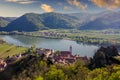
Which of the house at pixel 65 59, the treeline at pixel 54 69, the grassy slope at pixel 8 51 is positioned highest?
the treeline at pixel 54 69

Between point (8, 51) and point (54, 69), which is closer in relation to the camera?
point (54, 69)

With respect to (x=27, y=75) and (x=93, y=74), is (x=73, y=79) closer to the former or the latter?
(x=93, y=74)

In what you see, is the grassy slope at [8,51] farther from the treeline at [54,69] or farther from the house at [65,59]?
the treeline at [54,69]

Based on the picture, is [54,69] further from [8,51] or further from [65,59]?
[8,51]

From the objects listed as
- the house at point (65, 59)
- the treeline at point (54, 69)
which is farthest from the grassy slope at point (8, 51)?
the treeline at point (54, 69)

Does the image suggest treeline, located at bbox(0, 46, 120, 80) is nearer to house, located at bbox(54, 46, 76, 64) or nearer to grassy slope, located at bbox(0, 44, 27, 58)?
house, located at bbox(54, 46, 76, 64)

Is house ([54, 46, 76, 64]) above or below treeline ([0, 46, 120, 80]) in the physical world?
below

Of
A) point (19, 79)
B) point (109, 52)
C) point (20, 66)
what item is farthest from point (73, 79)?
point (109, 52)

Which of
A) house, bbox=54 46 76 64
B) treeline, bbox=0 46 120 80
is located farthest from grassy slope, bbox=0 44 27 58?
treeline, bbox=0 46 120 80

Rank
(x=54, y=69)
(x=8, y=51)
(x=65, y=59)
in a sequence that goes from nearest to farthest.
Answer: (x=54, y=69)
(x=65, y=59)
(x=8, y=51)

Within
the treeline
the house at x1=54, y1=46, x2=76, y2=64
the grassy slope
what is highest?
the treeline

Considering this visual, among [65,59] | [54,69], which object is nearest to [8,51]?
[65,59]
